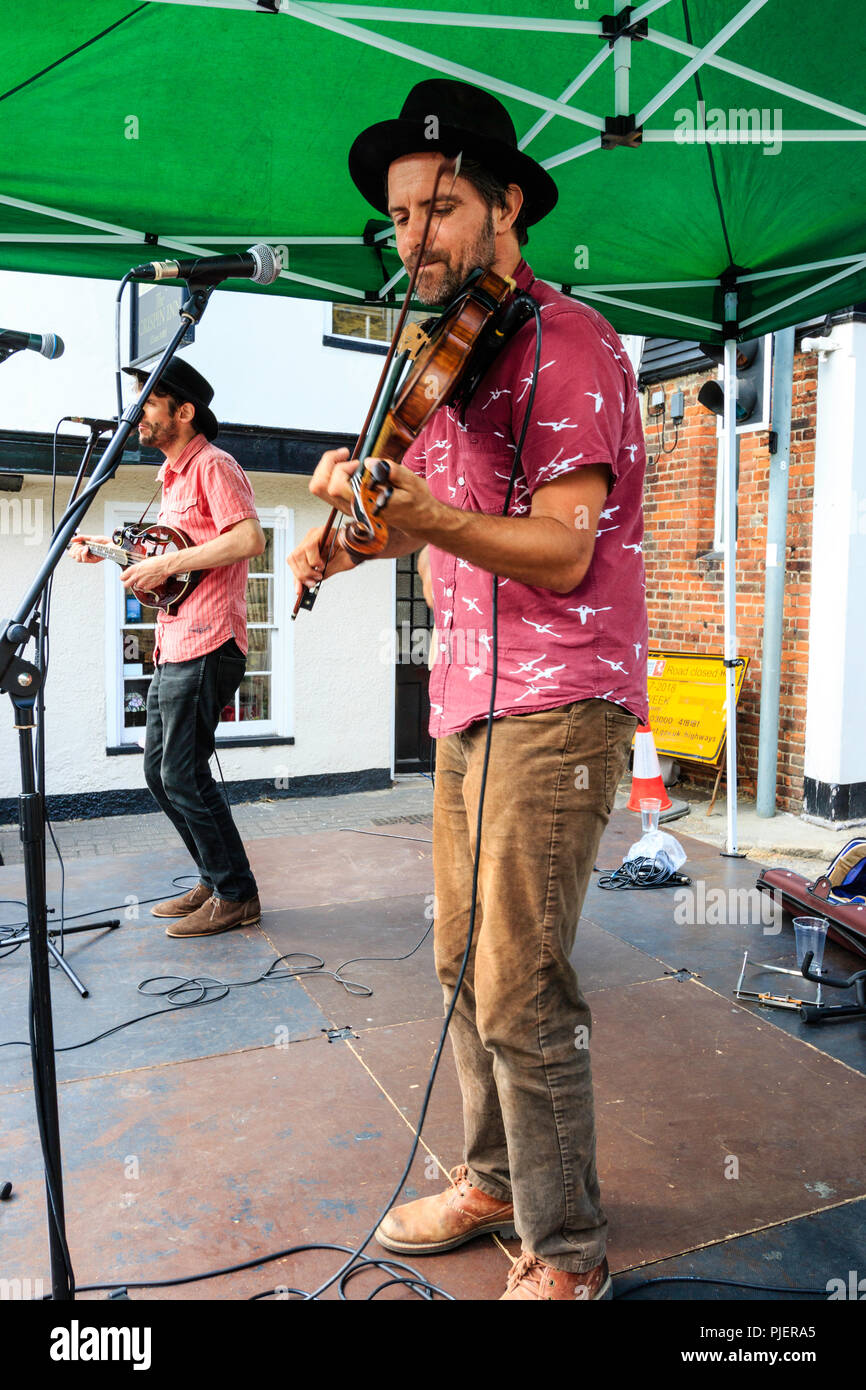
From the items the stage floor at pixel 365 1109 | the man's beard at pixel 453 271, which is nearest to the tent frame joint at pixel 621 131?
the man's beard at pixel 453 271

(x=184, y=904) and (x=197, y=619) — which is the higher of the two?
(x=197, y=619)

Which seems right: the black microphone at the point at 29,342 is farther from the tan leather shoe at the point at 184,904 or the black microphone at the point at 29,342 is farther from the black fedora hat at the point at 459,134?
the tan leather shoe at the point at 184,904

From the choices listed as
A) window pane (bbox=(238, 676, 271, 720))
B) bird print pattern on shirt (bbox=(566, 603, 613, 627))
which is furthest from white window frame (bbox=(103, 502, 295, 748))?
bird print pattern on shirt (bbox=(566, 603, 613, 627))

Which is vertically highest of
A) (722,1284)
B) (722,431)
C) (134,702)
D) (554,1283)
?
(722,431)

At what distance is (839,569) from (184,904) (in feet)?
16.0

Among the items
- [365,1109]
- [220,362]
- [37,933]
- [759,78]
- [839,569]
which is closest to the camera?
[37,933]

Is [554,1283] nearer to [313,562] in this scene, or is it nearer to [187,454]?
[313,562]

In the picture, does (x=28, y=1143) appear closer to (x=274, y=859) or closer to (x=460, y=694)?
(x=460, y=694)

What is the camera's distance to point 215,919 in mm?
3965

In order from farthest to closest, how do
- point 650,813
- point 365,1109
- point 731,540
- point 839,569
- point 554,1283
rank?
1. point 839,569
2. point 650,813
3. point 731,540
4. point 365,1109
5. point 554,1283

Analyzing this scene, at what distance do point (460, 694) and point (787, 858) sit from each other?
15.8ft

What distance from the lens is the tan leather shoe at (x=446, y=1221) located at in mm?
2035

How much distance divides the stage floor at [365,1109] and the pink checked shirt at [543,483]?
3.98ft

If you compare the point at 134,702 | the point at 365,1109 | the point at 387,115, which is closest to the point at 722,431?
the point at 387,115
